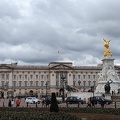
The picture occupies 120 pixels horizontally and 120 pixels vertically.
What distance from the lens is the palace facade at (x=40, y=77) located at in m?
142

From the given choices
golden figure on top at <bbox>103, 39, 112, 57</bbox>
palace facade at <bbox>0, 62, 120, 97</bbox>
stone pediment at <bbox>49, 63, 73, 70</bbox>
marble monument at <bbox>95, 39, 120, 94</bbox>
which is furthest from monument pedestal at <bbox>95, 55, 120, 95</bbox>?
stone pediment at <bbox>49, 63, 73, 70</bbox>

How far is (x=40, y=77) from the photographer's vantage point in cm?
14475

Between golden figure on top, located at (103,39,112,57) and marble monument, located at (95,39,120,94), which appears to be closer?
marble monument, located at (95,39,120,94)

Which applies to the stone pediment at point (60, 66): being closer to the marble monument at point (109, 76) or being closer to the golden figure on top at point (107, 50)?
the golden figure on top at point (107, 50)

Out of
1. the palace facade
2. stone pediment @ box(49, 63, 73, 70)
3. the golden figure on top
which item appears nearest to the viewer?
the golden figure on top

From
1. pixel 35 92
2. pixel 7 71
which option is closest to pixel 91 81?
pixel 35 92

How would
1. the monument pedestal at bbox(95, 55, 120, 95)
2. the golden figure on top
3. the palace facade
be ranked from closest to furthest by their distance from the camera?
1. the monument pedestal at bbox(95, 55, 120, 95)
2. the golden figure on top
3. the palace facade

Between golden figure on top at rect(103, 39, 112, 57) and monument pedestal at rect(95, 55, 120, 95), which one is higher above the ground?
golden figure on top at rect(103, 39, 112, 57)

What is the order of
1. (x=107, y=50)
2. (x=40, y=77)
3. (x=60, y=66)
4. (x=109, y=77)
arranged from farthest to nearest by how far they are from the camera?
(x=40, y=77), (x=60, y=66), (x=107, y=50), (x=109, y=77)

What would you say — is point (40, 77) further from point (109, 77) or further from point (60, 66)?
point (109, 77)

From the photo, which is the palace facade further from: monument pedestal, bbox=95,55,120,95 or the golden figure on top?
monument pedestal, bbox=95,55,120,95

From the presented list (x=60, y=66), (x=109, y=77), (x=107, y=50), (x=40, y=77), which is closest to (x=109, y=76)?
(x=109, y=77)

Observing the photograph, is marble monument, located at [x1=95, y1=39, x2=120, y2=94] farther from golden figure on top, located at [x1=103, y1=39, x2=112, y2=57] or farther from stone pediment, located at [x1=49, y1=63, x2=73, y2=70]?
stone pediment, located at [x1=49, y1=63, x2=73, y2=70]

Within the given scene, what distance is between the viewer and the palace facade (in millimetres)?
141875
